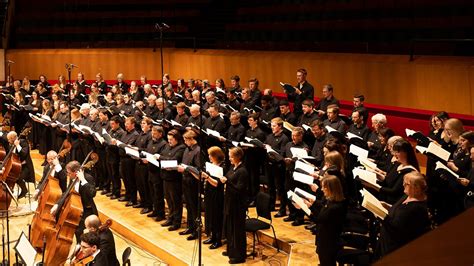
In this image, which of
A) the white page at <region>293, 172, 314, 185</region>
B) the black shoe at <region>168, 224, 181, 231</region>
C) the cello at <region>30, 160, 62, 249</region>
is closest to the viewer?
the white page at <region>293, 172, 314, 185</region>

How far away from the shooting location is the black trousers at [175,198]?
7770mm

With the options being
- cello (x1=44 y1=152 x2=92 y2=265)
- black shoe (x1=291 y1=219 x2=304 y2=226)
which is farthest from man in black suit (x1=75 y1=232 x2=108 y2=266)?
black shoe (x1=291 y1=219 x2=304 y2=226)

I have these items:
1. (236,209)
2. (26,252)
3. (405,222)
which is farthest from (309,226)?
(26,252)

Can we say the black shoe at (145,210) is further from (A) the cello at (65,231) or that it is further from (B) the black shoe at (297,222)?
(B) the black shoe at (297,222)

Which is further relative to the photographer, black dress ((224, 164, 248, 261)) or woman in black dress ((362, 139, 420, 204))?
black dress ((224, 164, 248, 261))

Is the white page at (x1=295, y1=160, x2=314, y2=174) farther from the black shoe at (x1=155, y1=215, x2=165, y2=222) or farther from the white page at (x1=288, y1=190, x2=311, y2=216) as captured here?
the black shoe at (x1=155, y1=215, x2=165, y2=222)

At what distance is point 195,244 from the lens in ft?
24.1

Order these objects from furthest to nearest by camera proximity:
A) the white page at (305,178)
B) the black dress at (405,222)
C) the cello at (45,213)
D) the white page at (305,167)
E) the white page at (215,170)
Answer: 1. the cello at (45,213)
2. the white page at (215,170)
3. the white page at (305,167)
4. the white page at (305,178)
5. the black dress at (405,222)

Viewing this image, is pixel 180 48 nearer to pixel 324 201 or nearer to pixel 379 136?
pixel 379 136

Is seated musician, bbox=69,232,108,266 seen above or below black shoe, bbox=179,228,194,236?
above

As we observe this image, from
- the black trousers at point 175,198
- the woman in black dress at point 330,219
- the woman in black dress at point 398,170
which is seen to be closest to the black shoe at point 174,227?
the black trousers at point 175,198

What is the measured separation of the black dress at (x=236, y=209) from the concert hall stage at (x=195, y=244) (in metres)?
0.17

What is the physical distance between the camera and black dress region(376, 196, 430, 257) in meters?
4.60

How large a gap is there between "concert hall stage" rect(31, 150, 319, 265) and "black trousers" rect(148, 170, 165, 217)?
0.56 feet
